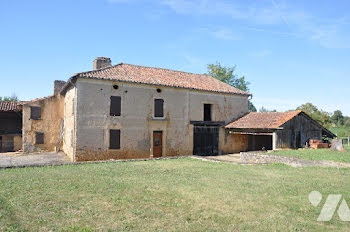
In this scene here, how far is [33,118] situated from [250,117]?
1675 centimetres

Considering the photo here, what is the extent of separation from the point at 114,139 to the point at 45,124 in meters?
6.89

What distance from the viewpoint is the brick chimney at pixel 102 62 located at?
61.4ft

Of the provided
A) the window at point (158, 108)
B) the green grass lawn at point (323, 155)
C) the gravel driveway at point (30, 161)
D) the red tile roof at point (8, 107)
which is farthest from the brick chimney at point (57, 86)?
the green grass lawn at point (323, 155)

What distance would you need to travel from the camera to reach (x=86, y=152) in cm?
1516

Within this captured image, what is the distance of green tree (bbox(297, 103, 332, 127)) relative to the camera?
32438mm

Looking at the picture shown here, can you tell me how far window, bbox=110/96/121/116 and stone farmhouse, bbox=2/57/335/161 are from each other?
0.06 m

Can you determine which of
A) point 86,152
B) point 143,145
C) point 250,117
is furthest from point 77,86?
point 250,117

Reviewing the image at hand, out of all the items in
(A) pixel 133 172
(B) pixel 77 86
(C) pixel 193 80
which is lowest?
(A) pixel 133 172

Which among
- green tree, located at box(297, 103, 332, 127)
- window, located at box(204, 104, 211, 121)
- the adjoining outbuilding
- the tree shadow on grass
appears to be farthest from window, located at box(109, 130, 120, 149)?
green tree, located at box(297, 103, 332, 127)

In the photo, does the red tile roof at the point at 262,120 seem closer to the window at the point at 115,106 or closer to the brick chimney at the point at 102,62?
the window at the point at 115,106

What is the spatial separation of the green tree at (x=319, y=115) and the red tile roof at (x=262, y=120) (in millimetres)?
16331

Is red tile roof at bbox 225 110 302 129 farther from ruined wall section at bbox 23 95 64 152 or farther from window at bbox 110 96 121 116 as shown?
ruined wall section at bbox 23 95 64 152

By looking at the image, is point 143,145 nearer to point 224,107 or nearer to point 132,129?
point 132,129

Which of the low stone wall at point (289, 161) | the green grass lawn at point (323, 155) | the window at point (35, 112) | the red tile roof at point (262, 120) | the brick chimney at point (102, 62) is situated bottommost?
the low stone wall at point (289, 161)
